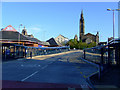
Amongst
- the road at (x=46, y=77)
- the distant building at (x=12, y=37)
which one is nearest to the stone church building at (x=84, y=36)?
the distant building at (x=12, y=37)

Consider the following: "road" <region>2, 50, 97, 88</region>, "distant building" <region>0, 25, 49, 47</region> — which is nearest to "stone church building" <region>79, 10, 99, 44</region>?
"distant building" <region>0, 25, 49, 47</region>

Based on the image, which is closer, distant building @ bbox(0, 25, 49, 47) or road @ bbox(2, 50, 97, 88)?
road @ bbox(2, 50, 97, 88)

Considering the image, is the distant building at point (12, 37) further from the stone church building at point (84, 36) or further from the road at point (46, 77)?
the stone church building at point (84, 36)

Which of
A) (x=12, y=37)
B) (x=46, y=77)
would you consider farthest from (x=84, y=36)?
(x=46, y=77)

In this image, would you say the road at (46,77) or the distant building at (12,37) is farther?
the distant building at (12,37)

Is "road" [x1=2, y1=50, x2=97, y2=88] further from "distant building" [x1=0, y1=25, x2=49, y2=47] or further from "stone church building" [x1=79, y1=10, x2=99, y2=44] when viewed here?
"stone church building" [x1=79, y1=10, x2=99, y2=44]

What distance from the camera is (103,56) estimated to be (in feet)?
51.8

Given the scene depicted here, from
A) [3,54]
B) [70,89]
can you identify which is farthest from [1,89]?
[3,54]

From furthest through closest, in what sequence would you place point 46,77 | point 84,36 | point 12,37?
point 84,36
point 12,37
point 46,77

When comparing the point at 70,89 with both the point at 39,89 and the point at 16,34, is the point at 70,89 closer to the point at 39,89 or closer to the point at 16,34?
the point at 39,89

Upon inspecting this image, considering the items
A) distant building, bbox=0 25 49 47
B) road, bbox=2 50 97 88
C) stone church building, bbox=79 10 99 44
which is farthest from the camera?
stone church building, bbox=79 10 99 44

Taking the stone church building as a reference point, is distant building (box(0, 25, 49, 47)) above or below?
below

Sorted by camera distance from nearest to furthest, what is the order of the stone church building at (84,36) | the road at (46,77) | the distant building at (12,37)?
the road at (46,77) → the distant building at (12,37) → the stone church building at (84,36)

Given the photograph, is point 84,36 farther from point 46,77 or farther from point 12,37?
point 46,77
